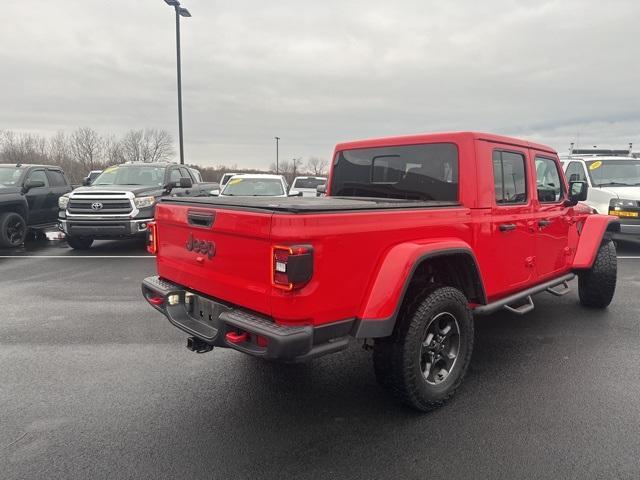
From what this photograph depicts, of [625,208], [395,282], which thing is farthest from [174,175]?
[625,208]

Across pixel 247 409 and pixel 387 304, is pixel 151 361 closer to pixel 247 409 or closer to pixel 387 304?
pixel 247 409

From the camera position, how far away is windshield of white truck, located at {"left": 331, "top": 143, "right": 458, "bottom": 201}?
3.74 meters

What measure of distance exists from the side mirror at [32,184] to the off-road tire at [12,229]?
2.45 ft

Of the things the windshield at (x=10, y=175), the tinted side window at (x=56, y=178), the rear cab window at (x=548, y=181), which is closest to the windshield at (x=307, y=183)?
the tinted side window at (x=56, y=178)

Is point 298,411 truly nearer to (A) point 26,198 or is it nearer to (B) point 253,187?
(B) point 253,187

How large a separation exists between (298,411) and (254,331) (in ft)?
3.10

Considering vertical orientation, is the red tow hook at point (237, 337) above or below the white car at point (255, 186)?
below

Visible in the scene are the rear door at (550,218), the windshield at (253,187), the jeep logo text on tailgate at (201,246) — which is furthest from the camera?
the windshield at (253,187)

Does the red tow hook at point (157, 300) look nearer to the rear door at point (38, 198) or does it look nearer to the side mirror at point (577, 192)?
the side mirror at point (577, 192)

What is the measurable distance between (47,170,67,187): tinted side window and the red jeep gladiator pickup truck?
987 centimetres

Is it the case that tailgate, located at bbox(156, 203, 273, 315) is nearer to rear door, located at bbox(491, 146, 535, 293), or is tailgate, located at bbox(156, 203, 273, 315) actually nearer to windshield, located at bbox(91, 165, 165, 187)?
rear door, located at bbox(491, 146, 535, 293)

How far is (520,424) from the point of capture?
3.00 meters

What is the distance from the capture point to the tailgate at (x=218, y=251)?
2641mm

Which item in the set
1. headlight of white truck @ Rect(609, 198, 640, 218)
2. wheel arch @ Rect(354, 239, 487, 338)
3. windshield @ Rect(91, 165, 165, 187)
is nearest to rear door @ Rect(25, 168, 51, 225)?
windshield @ Rect(91, 165, 165, 187)
